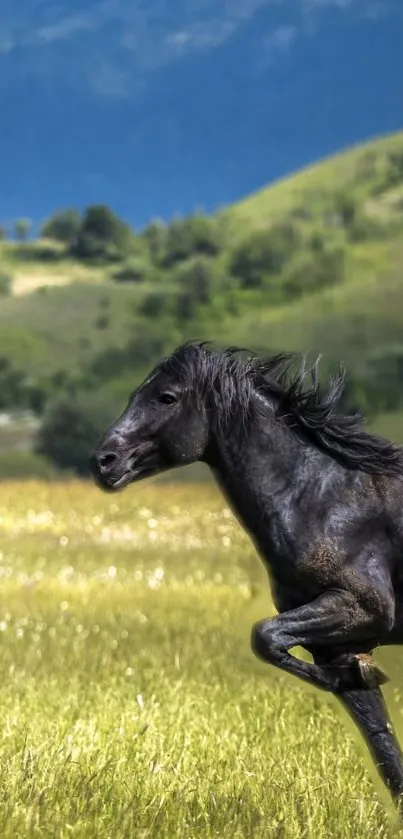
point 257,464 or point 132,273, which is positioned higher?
point 257,464

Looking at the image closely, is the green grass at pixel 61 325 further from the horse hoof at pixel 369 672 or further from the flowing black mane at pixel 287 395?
the horse hoof at pixel 369 672

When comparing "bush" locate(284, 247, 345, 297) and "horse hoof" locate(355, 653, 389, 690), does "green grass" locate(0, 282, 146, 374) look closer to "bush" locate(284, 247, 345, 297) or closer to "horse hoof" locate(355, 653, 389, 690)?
"bush" locate(284, 247, 345, 297)

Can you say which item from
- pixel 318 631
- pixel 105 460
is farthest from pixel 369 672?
pixel 105 460

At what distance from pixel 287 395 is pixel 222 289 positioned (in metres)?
65.8

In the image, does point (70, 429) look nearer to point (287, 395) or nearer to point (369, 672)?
point (287, 395)

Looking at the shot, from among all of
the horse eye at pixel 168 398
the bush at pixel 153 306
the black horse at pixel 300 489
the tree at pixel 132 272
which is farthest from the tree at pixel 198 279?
the horse eye at pixel 168 398

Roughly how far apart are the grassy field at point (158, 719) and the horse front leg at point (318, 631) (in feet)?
1.86

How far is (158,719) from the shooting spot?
8.57 m

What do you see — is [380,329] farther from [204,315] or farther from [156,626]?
[156,626]

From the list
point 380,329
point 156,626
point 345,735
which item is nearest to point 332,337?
point 380,329

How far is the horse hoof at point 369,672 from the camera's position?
6117mm

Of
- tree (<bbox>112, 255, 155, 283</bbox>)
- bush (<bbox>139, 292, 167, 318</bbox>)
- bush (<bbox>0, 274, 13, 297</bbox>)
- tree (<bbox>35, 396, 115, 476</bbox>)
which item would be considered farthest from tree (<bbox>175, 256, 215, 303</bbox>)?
tree (<bbox>35, 396, 115, 476</bbox>)

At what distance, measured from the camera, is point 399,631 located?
6207mm

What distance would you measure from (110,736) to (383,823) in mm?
2164
